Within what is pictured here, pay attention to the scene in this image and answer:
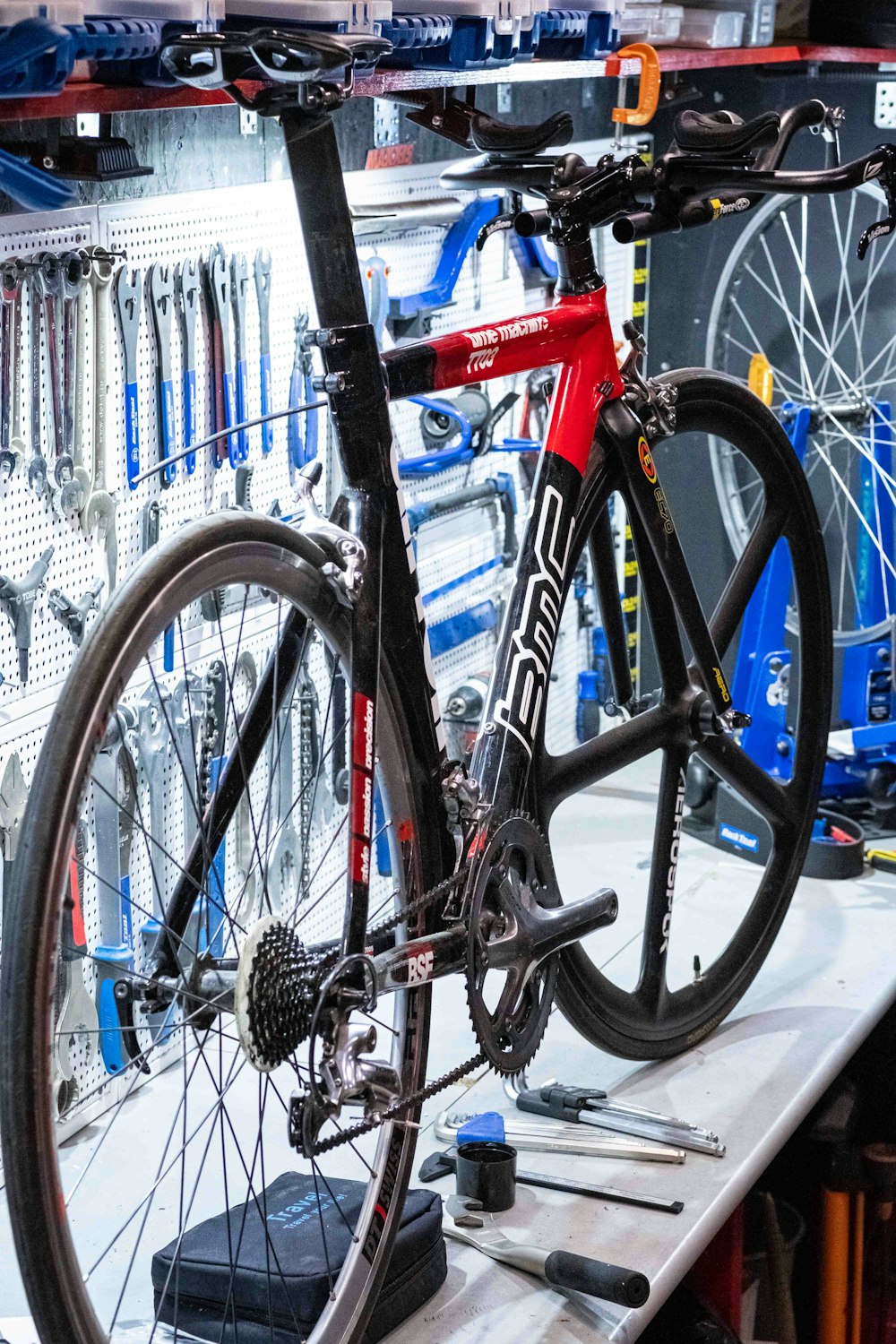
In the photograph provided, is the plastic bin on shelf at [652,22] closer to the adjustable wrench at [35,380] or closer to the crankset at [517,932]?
the adjustable wrench at [35,380]

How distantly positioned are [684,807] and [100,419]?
1.09 m

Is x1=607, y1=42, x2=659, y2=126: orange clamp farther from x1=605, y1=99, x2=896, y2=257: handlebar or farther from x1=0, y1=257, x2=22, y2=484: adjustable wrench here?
x1=0, y1=257, x2=22, y2=484: adjustable wrench

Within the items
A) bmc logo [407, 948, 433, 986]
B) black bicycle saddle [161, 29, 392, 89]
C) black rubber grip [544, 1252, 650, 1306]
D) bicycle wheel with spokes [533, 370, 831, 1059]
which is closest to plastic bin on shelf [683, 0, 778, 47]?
bicycle wheel with spokes [533, 370, 831, 1059]

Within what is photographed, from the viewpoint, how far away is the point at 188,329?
1961 millimetres

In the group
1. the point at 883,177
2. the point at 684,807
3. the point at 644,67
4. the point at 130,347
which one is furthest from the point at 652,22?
the point at 684,807

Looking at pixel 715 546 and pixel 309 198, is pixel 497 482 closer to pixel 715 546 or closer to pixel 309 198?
pixel 715 546

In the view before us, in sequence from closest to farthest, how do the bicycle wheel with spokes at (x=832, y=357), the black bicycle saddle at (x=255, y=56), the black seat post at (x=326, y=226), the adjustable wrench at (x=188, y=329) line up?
the black bicycle saddle at (x=255, y=56) → the black seat post at (x=326, y=226) → the adjustable wrench at (x=188, y=329) → the bicycle wheel with spokes at (x=832, y=357)

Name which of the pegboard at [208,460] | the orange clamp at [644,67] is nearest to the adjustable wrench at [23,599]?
the pegboard at [208,460]

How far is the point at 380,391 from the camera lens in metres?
1.46

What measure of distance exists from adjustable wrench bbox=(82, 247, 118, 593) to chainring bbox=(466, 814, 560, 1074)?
23.0 inches

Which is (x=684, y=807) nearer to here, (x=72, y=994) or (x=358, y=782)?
(x=72, y=994)

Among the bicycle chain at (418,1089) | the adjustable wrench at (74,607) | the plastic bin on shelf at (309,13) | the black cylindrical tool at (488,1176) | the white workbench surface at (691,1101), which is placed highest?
the plastic bin on shelf at (309,13)

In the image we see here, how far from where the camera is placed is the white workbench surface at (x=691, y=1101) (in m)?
1.64

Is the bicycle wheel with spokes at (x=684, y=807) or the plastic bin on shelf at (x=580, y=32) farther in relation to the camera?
the plastic bin on shelf at (x=580, y=32)
